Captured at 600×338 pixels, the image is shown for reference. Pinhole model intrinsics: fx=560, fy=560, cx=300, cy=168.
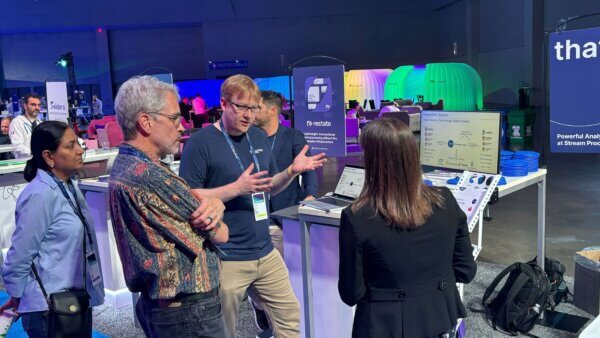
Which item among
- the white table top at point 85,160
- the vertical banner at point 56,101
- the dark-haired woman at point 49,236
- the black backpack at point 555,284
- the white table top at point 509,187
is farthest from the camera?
the vertical banner at point 56,101

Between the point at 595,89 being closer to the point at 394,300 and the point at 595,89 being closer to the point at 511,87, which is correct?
the point at 394,300

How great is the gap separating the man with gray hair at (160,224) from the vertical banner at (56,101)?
6475mm

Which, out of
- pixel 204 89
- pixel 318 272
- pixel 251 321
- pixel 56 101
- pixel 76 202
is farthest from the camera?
pixel 204 89

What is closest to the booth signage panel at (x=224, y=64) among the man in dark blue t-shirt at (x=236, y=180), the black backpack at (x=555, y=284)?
the black backpack at (x=555, y=284)

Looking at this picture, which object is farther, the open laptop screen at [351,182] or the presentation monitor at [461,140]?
the presentation monitor at [461,140]

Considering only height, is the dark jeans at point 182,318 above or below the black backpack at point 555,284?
above

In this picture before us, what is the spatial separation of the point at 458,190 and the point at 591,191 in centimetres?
500

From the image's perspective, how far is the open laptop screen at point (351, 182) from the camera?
9.80ft

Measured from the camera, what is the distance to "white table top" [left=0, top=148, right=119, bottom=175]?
17.2 ft

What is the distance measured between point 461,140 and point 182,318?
2283 millimetres

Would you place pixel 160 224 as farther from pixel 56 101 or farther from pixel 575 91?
pixel 56 101

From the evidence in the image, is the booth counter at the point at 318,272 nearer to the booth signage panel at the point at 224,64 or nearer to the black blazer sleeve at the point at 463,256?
the black blazer sleeve at the point at 463,256

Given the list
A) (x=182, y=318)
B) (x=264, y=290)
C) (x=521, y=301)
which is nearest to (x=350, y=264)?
(x=182, y=318)

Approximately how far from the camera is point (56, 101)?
758cm
